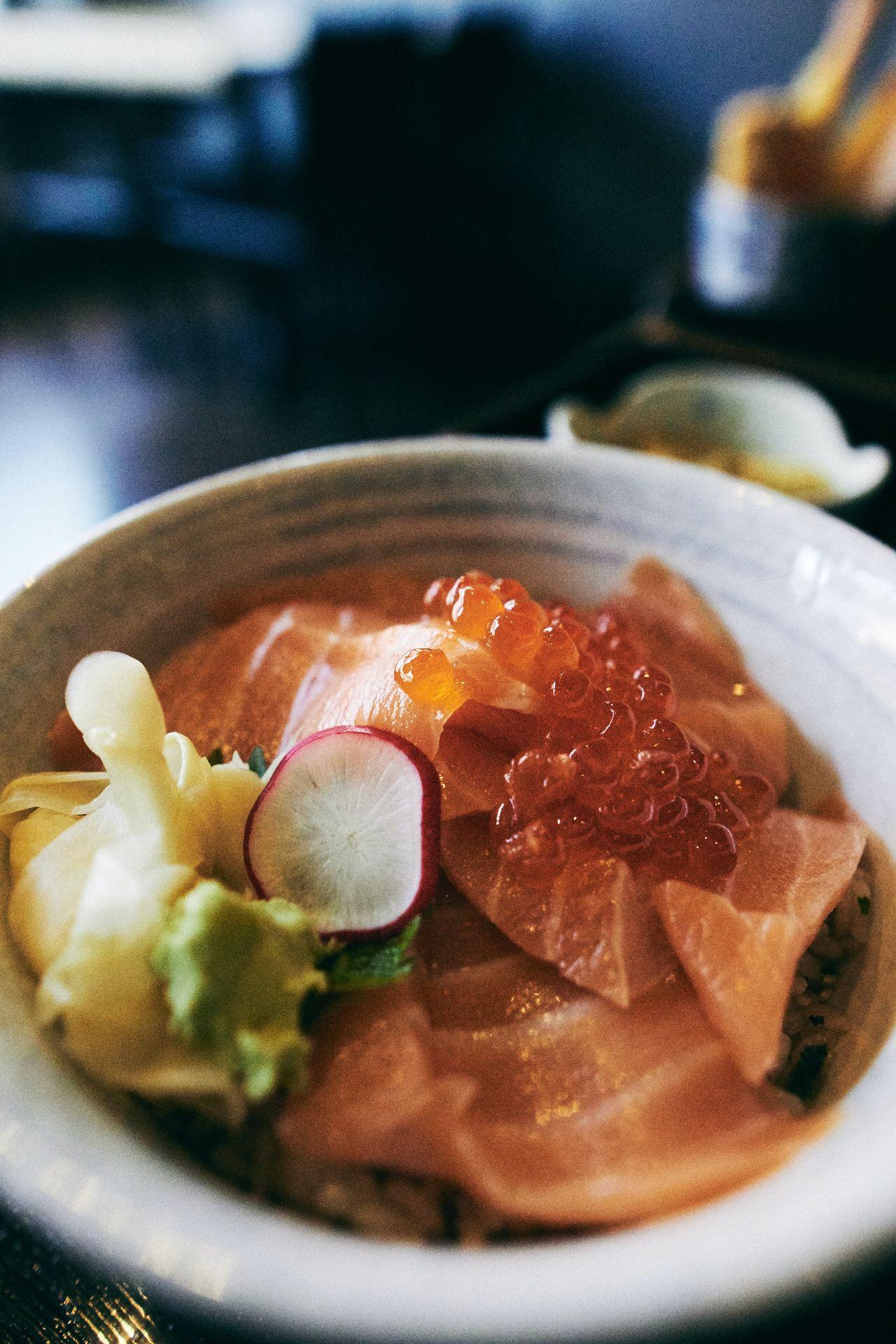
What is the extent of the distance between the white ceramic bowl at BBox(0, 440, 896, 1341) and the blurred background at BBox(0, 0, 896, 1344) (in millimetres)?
1245

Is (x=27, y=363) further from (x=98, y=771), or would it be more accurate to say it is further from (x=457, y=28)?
(x=98, y=771)

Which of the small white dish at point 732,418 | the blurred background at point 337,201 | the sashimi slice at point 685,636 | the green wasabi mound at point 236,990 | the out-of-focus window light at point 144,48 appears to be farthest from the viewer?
the out-of-focus window light at point 144,48

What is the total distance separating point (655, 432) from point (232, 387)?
→ 7.04ft

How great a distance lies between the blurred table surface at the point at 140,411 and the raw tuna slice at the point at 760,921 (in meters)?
0.22

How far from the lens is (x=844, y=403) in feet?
6.13

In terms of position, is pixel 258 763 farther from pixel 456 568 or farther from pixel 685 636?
pixel 685 636

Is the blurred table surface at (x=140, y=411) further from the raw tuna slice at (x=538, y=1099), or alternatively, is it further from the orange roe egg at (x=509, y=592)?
the orange roe egg at (x=509, y=592)

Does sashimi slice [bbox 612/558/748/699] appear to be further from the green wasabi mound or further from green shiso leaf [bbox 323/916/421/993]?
the green wasabi mound

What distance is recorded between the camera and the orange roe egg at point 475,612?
3.26ft

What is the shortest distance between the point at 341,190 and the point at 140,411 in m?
1.85

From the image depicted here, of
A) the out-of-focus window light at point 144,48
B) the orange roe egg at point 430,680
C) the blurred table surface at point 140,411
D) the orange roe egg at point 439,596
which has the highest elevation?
the out-of-focus window light at point 144,48

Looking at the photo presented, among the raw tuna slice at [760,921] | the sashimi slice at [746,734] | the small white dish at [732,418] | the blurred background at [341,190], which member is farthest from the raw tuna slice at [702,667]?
the blurred background at [341,190]

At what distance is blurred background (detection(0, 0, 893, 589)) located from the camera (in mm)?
3570

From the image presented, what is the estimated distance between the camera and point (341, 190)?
420cm
